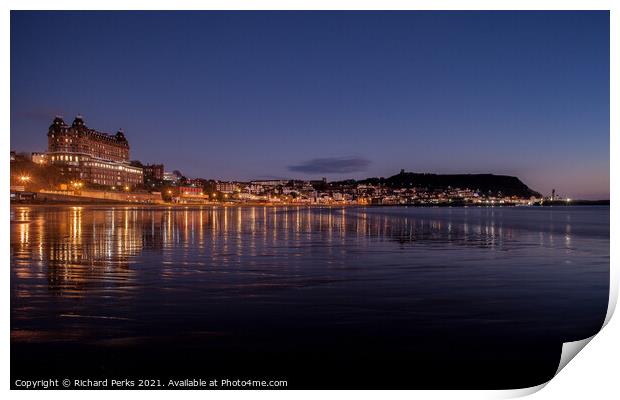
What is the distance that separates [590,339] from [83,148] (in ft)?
379

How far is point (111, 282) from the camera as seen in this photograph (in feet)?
24.5

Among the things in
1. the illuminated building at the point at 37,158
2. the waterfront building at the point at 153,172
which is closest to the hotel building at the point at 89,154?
the waterfront building at the point at 153,172

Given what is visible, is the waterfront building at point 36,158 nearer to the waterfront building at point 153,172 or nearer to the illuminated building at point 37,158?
the illuminated building at point 37,158

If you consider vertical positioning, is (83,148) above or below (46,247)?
above

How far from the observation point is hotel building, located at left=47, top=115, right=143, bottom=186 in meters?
92.1

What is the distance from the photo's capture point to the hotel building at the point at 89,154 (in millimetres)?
92125

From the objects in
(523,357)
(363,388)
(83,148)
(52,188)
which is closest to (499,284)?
(523,357)

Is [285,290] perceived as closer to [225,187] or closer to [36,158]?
[36,158]

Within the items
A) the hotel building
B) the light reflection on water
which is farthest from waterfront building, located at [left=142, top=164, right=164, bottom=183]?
the light reflection on water

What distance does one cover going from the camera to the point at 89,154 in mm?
109625

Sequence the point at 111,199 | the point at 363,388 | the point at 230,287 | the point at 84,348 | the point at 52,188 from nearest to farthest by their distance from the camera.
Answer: the point at 363,388 → the point at 84,348 → the point at 230,287 → the point at 52,188 → the point at 111,199

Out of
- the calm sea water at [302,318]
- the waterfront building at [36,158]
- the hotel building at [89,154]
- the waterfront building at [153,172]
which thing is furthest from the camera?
the waterfront building at [153,172]

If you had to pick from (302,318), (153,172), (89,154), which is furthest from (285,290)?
(153,172)
